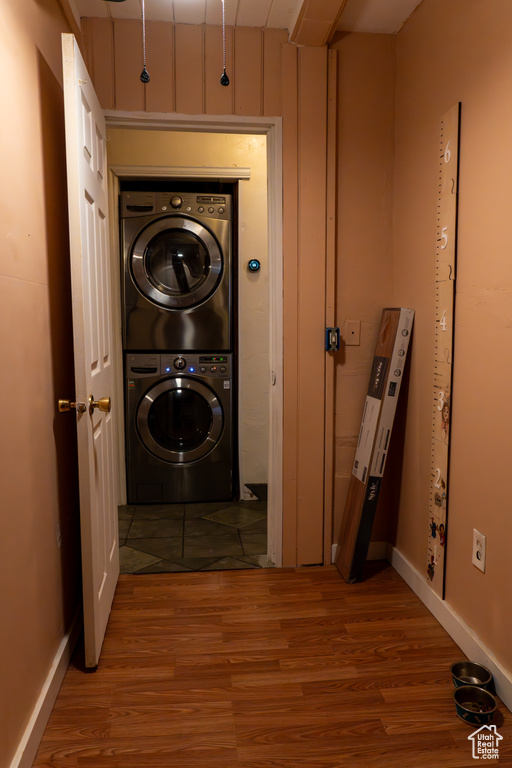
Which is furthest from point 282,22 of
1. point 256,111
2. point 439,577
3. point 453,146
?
point 439,577

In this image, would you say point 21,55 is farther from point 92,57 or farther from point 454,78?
Result: point 454,78

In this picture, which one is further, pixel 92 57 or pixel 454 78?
pixel 92 57

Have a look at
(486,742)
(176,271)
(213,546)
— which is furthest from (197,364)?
(486,742)

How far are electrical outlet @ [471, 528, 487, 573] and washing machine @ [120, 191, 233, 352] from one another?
2.17m

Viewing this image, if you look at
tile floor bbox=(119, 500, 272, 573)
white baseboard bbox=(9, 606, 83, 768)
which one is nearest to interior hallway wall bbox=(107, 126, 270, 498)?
tile floor bbox=(119, 500, 272, 573)

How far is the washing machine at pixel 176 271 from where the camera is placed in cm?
360

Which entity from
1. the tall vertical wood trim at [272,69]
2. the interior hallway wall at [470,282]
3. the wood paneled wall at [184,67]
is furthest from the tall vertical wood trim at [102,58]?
the interior hallway wall at [470,282]

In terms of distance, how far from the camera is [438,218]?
228 centimetres

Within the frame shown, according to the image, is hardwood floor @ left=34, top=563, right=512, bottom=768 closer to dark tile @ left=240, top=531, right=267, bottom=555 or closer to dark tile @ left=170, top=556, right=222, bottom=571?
dark tile @ left=170, top=556, right=222, bottom=571

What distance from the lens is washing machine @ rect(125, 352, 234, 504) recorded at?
3.74 metres

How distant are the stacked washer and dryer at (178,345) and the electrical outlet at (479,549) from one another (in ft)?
6.85

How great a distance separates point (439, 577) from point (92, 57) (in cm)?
268

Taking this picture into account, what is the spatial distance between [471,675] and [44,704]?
54.4 inches

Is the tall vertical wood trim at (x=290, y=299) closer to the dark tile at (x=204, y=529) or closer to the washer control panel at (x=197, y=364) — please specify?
the dark tile at (x=204, y=529)
